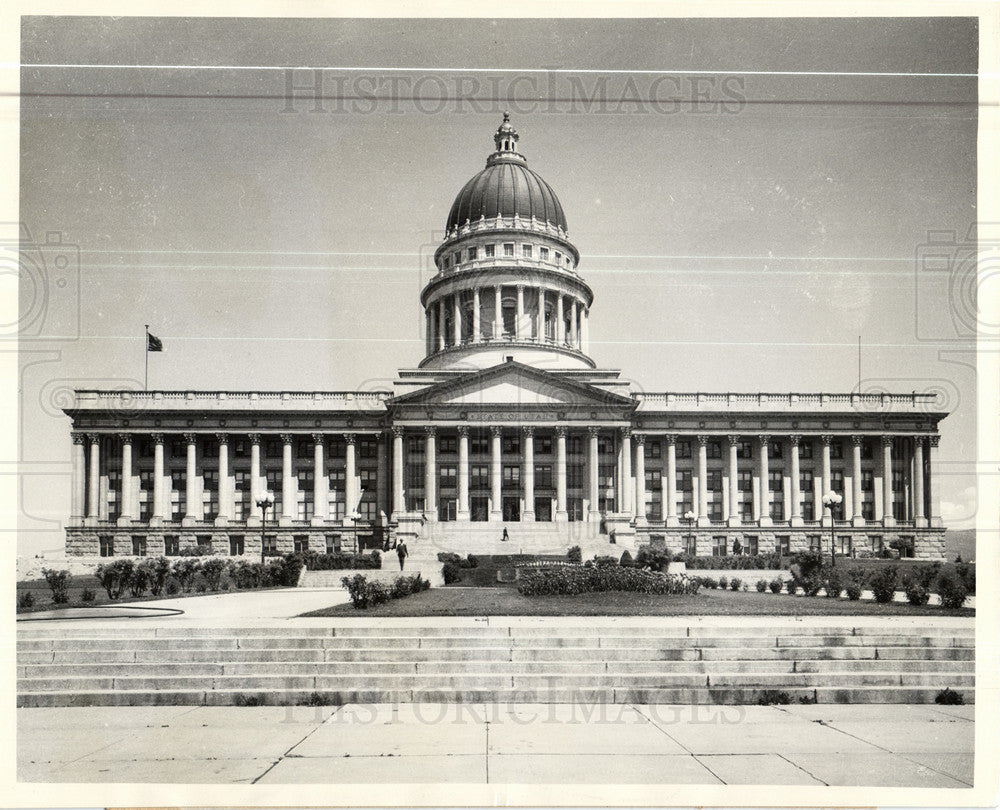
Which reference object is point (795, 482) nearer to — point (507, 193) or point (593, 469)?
point (593, 469)

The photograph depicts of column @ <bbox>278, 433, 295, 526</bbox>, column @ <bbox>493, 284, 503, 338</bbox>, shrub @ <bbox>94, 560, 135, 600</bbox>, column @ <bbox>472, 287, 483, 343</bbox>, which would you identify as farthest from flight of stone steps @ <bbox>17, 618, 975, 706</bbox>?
column @ <bbox>493, 284, 503, 338</bbox>

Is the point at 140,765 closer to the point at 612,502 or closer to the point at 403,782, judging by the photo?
the point at 403,782

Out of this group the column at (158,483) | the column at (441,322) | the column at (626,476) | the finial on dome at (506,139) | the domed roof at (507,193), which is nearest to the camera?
the column at (626,476)

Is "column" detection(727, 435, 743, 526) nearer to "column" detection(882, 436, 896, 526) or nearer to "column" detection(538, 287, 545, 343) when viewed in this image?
"column" detection(882, 436, 896, 526)

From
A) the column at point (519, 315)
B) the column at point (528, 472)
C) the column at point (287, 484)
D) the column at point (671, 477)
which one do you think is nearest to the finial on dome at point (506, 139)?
the column at point (519, 315)

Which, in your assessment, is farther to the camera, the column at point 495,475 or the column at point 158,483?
the column at point 158,483

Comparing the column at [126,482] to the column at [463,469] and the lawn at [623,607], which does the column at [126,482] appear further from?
the lawn at [623,607]
